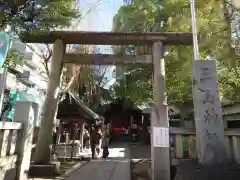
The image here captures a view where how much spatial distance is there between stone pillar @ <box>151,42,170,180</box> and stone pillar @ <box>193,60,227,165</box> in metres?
1.30

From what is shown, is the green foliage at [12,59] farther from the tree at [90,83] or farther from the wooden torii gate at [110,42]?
the tree at [90,83]

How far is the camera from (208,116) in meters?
6.11

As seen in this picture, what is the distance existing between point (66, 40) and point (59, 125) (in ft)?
23.0

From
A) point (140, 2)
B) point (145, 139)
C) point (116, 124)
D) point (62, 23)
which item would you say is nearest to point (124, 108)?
point (116, 124)

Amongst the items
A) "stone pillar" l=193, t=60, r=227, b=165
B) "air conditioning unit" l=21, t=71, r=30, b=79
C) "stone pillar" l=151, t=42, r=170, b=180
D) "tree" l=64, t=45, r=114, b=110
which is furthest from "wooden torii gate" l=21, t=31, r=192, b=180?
"air conditioning unit" l=21, t=71, r=30, b=79

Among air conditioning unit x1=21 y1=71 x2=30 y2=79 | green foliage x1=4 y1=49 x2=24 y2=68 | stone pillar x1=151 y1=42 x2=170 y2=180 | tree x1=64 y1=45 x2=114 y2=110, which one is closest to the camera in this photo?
green foliage x1=4 y1=49 x2=24 y2=68

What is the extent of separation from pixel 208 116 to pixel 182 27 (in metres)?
5.06

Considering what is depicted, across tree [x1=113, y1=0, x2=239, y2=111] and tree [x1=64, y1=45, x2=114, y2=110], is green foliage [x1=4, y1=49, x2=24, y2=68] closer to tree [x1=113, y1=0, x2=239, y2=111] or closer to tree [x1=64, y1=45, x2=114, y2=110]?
tree [x1=113, y1=0, x2=239, y2=111]

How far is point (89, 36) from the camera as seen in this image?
891 cm

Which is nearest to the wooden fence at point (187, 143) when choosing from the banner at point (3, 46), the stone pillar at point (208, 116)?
the stone pillar at point (208, 116)

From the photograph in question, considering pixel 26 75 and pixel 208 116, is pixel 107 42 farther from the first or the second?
pixel 26 75

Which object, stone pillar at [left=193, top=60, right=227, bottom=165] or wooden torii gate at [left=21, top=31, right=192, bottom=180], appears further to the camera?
wooden torii gate at [left=21, top=31, right=192, bottom=180]

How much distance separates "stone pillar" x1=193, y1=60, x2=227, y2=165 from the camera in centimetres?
575

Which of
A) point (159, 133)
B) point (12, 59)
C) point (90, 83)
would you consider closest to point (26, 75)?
point (90, 83)
